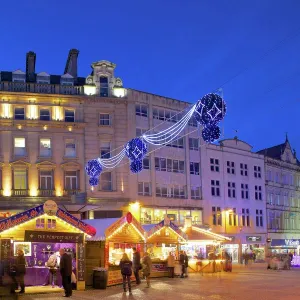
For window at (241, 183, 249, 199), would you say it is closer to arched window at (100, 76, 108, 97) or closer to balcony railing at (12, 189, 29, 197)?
arched window at (100, 76, 108, 97)

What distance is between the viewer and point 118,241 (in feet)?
94.8

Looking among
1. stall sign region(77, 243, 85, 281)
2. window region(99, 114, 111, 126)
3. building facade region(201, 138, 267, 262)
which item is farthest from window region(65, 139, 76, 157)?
stall sign region(77, 243, 85, 281)

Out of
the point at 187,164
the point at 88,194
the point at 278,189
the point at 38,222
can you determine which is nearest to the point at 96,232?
the point at 38,222

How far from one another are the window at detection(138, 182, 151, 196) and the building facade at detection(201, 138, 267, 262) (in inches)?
257

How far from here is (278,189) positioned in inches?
2603

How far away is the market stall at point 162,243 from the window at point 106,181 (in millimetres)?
11374

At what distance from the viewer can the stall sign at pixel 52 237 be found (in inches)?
940

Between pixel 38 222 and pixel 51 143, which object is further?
pixel 51 143

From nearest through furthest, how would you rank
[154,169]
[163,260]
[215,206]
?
[163,260] → [154,169] → [215,206]

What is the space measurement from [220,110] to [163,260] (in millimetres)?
14191

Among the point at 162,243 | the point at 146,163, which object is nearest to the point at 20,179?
the point at 146,163

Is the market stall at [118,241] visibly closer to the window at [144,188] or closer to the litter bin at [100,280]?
the litter bin at [100,280]

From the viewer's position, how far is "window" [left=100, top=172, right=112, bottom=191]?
4706 cm

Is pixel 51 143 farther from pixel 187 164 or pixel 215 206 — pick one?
pixel 215 206
